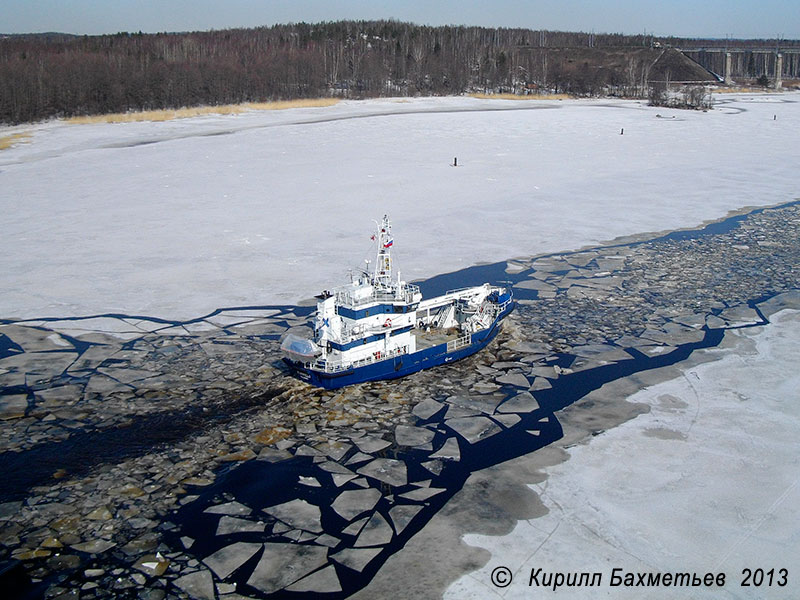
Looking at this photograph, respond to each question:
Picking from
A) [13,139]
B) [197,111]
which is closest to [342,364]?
[13,139]

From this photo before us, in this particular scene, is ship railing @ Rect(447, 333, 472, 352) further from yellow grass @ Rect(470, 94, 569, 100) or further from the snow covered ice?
yellow grass @ Rect(470, 94, 569, 100)

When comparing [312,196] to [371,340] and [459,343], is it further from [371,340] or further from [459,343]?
[371,340]

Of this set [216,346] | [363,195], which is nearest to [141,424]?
[216,346]

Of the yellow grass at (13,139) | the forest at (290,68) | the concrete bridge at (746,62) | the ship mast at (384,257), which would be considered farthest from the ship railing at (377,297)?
the concrete bridge at (746,62)

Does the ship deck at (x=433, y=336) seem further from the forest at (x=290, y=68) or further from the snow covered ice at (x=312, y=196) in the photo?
the forest at (x=290, y=68)

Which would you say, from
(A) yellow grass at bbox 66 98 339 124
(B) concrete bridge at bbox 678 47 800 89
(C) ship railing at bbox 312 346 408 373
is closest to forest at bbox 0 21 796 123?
(A) yellow grass at bbox 66 98 339 124

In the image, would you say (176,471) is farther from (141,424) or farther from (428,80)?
(428,80)
